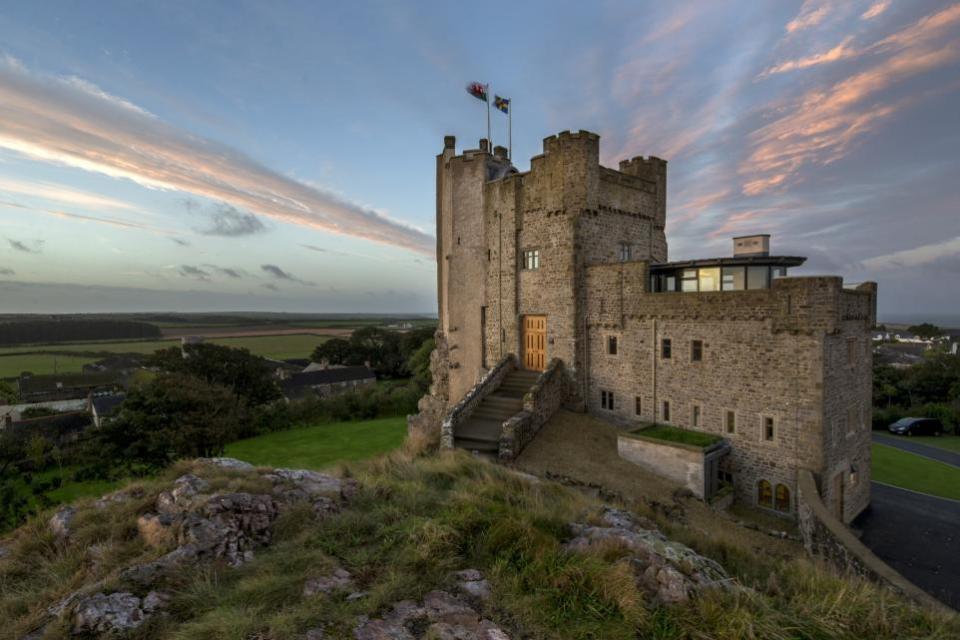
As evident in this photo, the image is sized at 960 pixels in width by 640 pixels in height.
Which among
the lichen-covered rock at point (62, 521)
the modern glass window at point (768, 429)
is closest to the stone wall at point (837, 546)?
the modern glass window at point (768, 429)

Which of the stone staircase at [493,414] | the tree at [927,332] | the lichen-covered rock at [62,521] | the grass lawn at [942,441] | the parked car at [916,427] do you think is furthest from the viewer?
the tree at [927,332]

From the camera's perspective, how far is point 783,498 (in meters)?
15.0

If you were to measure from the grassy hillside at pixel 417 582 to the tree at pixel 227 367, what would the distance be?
130ft

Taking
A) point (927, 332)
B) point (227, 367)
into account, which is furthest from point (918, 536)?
point (927, 332)

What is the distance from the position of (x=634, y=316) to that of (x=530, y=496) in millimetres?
11281

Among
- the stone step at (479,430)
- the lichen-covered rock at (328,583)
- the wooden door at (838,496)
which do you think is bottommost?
the wooden door at (838,496)

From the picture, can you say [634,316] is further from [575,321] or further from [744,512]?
[744,512]

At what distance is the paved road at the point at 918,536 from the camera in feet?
44.9

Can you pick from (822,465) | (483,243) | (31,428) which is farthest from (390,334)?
(822,465)

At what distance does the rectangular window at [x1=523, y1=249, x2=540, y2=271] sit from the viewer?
21.3 metres

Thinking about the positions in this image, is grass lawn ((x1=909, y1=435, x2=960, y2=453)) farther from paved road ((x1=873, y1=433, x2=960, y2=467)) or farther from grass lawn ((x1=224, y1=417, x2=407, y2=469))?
grass lawn ((x1=224, y1=417, x2=407, y2=469))

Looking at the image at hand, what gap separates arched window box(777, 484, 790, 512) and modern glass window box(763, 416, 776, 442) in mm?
1597

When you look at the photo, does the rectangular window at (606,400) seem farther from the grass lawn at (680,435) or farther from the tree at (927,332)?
the tree at (927,332)

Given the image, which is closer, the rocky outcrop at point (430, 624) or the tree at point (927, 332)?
the rocky outcrop at point (430, 624)
